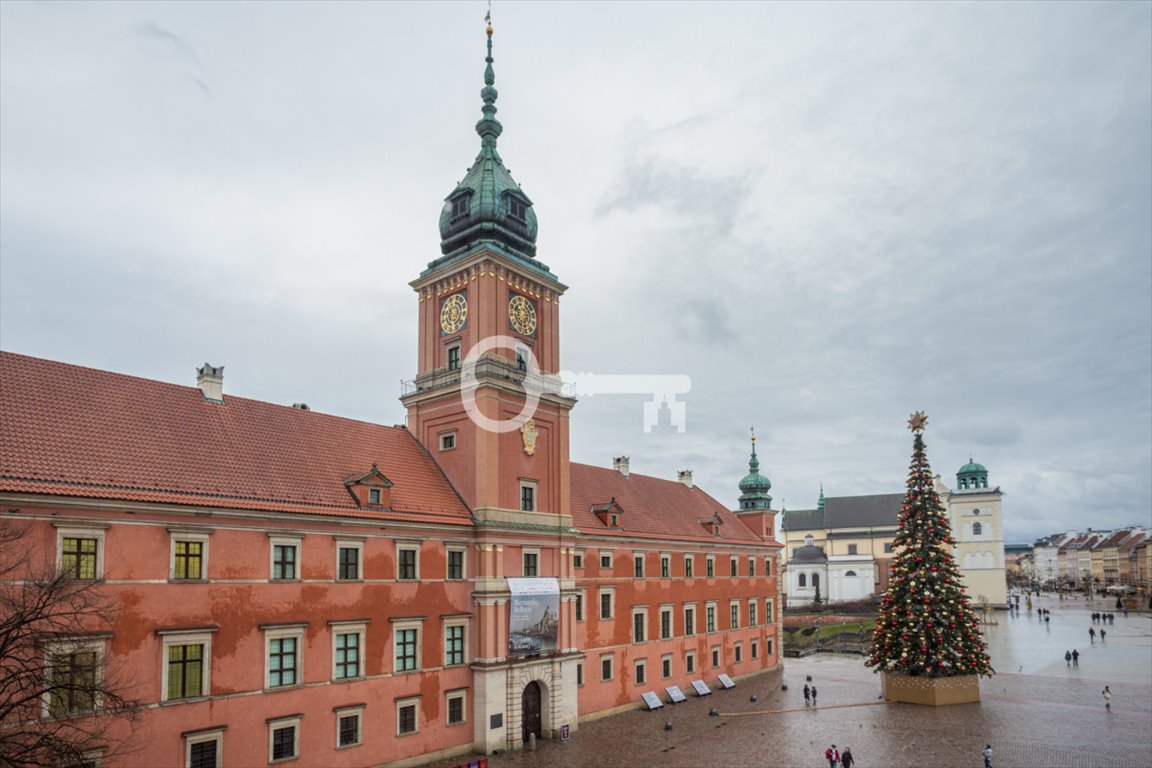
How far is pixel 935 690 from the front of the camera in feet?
144

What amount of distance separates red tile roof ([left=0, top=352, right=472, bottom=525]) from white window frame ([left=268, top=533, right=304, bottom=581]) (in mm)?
1068

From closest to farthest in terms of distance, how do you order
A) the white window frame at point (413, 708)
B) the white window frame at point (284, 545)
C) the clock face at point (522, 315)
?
the white window frame at point (284, 545), the white window frame at point (413, 708), the clock face at point (522, 315)

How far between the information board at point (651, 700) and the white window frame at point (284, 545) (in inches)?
916

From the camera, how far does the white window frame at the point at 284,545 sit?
28.8m

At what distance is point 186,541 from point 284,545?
11.7 feet

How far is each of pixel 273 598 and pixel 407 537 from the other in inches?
250

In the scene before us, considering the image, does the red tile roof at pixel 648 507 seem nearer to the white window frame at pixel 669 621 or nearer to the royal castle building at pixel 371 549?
the royal castle building at pixel 371 549

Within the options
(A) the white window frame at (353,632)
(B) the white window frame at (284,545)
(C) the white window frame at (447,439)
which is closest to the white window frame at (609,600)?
(C) the white window frame at (447,439)

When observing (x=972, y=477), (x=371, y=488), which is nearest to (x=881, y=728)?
(x=371, y=488)

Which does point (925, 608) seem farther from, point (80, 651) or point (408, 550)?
point (80, 651)

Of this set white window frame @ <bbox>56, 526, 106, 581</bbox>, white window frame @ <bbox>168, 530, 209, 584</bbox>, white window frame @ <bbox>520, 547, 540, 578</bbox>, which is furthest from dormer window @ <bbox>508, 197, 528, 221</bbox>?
white window frame @ <bbox>56, 526, 106, 581</bbox>

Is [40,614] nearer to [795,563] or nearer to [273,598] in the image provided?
[273,598]

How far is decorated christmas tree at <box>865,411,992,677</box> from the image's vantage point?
44.2 m

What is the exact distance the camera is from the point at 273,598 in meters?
28.7
